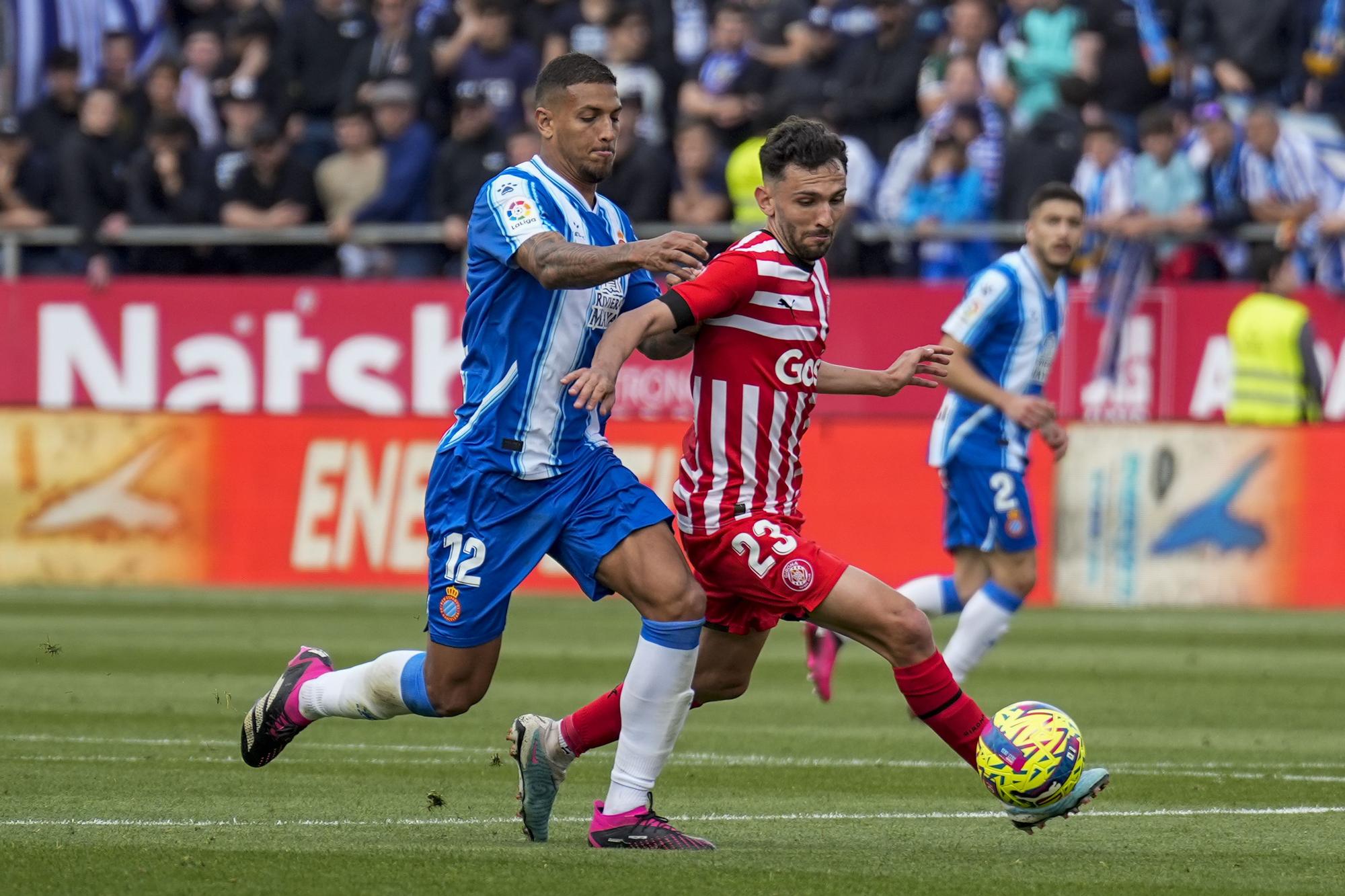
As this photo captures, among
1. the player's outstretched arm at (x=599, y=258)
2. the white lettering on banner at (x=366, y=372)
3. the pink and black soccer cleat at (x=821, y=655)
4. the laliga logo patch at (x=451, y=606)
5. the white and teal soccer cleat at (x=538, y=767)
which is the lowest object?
the pink and black soccer cleat at (x=821, y=655)

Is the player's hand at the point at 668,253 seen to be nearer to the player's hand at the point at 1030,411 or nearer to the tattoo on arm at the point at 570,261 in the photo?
the tattoo on arm at the point at 570,261

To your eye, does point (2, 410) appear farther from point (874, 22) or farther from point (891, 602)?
point (891, 602)

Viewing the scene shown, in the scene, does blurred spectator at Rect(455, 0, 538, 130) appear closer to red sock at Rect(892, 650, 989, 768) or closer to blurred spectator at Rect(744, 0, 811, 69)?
blurred spectator at Rect(744, 0, 811, 69)

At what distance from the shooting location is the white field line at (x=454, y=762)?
28.8 ft

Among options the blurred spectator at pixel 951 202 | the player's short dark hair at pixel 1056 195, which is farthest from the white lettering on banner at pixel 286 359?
the player's short dark hair at pixel 1056 195

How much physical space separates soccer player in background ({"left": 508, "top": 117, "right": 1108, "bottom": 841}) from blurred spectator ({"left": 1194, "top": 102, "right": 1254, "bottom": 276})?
1136cm

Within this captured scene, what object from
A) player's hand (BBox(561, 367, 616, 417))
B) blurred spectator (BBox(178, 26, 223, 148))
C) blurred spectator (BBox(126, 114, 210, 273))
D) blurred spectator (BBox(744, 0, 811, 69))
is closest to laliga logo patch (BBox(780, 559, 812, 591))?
player's hand (BBox(561, 367, 616, 417))

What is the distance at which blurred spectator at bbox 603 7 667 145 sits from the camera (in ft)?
62.9

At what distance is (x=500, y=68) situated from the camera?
65.0 feet

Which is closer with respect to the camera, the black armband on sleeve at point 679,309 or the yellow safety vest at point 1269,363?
the black armband on sleeve at point 679,309

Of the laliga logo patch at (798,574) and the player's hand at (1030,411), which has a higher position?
the player's hand at (1030,411)

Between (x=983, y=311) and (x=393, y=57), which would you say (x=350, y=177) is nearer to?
(x=393, y=57)

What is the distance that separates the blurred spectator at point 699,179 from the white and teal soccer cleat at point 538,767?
12.0 m

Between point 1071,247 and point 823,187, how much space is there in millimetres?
3918
